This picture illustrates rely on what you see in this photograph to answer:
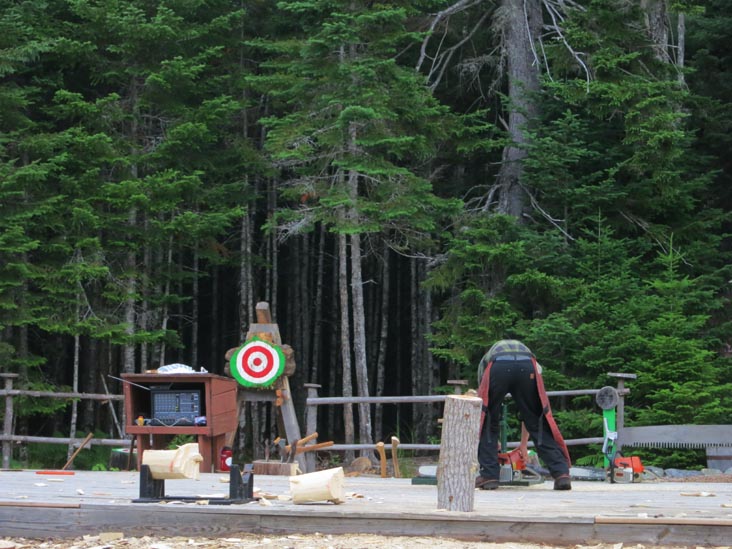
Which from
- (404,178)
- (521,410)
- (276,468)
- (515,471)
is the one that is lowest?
(276,468)

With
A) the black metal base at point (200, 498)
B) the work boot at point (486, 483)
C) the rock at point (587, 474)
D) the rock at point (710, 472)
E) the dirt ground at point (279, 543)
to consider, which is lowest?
the rock at point (710, 472)

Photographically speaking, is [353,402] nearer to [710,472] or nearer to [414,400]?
[414,400]

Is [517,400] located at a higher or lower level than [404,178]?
lower

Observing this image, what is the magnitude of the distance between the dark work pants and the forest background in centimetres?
650

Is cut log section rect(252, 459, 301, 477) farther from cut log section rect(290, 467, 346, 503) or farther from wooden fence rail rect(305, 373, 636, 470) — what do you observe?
cut log section rect(290, 467, 346, 503)

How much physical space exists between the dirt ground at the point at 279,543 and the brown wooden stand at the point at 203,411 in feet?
12.4

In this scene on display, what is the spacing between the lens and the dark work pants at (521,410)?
24.2 ft

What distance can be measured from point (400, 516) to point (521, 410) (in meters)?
2.22

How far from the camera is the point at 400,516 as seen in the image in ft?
18.0

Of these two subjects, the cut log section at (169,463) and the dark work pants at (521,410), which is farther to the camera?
the dark work pants at (521,410)

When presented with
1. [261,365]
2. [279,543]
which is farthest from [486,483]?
[261,365]

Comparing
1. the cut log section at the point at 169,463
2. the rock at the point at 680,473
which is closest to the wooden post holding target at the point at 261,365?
the cut log section at the point at 169,463

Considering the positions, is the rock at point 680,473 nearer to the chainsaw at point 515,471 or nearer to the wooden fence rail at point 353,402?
the wooden fence rail at point 353,402

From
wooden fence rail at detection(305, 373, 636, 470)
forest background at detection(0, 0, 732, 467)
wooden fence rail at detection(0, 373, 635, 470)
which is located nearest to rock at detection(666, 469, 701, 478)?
forest background at detection(0, 0, 732, 467)
